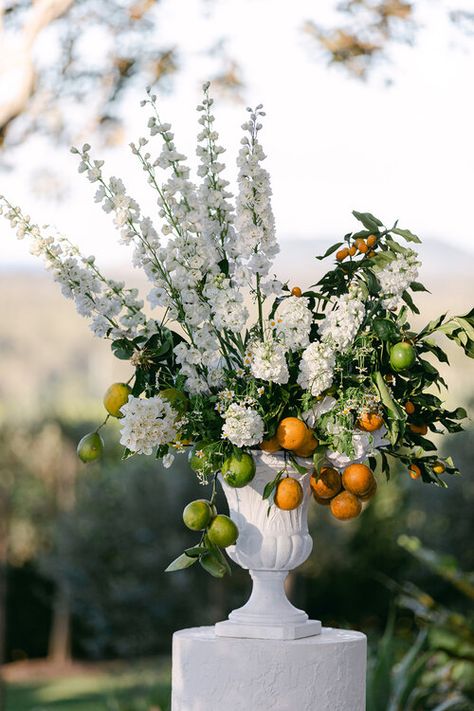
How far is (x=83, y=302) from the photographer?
2111 millimetres

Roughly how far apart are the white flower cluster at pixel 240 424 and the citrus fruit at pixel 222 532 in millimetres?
163

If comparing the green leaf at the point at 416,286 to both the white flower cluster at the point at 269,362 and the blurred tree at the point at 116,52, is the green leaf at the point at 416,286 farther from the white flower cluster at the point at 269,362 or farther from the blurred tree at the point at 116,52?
the blurred tree at the point at 116,52

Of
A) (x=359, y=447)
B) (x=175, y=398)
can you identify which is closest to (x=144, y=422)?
(x=175, y=398)

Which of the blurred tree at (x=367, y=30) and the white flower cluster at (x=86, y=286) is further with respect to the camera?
the blurred tree at (x=367, y=30)

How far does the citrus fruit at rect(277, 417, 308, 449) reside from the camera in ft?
6.66

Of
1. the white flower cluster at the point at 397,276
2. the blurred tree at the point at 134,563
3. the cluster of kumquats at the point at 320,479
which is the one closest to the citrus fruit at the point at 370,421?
the cluster of kumquats at the point at 320,479

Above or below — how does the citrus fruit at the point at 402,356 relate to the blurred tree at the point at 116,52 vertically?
below

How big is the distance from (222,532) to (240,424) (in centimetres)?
23

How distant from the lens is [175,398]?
209 centimetres

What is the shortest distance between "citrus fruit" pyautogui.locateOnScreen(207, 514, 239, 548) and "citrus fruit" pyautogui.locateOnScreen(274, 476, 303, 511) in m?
0.11

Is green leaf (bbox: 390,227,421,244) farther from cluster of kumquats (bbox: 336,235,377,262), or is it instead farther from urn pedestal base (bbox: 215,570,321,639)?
urn pedestal base (bbox: 215,570,321,639)

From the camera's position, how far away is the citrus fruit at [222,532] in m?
2.05

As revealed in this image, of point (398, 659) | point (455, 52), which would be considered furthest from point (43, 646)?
point (455, 52)

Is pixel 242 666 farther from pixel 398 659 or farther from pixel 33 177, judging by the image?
pixel 398 659
